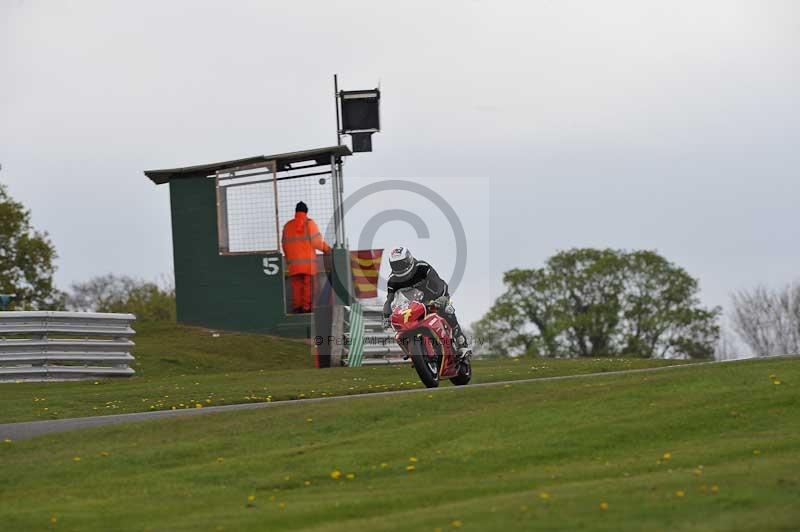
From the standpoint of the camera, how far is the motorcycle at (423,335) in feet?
66.1

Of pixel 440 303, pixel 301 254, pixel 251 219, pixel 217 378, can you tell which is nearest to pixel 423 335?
pixel 440 303

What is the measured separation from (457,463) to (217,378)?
10.8 m

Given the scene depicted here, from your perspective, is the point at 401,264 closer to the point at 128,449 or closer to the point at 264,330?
the point at 128,449

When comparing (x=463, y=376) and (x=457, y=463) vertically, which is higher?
(x=463, y=376)

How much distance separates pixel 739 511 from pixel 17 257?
168 ft

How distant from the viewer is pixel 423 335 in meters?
20.2

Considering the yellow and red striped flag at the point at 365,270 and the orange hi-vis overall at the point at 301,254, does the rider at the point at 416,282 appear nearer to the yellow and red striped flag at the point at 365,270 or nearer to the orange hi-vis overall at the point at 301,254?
the orange hi-vis overall at the point at 301,254

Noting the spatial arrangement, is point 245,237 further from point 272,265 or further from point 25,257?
point 25,257

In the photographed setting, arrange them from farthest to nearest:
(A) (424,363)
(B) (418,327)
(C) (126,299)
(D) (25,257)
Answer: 1. (C) (126,299)
2. (D) (25,257)
3. (A) (424,363)
4. (B) (418,327)

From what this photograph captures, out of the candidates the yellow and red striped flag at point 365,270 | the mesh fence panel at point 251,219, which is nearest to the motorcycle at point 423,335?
the mesh fence panel at point 251,219

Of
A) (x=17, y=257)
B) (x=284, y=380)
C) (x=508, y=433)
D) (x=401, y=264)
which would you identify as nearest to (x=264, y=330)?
(x=284, y=380)

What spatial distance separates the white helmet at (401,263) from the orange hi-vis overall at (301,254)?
32.1 feet

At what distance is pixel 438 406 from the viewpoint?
17625 mm

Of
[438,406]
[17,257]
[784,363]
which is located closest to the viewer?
[438,406]
